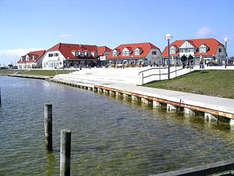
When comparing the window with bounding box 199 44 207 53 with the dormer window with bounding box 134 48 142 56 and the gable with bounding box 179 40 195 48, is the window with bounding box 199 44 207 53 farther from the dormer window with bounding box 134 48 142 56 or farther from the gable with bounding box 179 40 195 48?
the dormer window with bounding box 134 48 142 56

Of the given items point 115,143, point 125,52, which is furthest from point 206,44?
point 115,143

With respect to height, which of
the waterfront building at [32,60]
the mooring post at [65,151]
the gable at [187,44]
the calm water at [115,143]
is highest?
the gable at [187,44]

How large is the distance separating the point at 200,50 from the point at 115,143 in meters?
61.3

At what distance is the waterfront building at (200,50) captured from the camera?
65562 millimetres

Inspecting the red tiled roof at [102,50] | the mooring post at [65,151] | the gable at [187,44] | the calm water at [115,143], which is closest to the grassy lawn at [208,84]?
the calm water at [115,143]

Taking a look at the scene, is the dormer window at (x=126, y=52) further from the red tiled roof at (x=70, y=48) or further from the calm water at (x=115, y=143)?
the calm water at (x=115, y=143)

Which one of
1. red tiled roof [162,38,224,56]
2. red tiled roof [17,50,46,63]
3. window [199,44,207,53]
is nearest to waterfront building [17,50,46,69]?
red tiled roof [17,50,46,63]

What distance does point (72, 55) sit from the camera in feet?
275

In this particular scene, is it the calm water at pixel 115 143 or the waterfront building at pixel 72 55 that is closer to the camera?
the calm water at pixel 115 143

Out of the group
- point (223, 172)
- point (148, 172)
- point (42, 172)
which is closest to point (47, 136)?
point (42, 172)

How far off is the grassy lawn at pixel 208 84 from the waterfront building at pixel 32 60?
76.5 meters

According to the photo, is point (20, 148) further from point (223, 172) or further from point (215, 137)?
point (215, 137)

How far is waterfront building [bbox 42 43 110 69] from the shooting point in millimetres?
82812

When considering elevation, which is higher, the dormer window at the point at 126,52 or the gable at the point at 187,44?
the gable at the point at 187,44
